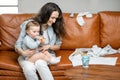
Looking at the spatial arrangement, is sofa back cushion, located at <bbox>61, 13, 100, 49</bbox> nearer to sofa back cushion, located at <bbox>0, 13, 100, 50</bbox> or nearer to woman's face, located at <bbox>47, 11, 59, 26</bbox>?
sofa back cushion, located at <bbox>0, 13, 100, 50</bbox>

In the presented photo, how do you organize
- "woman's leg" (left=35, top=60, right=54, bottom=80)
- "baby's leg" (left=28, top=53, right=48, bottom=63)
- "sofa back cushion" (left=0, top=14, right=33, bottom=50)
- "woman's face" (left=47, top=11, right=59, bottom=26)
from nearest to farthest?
"woman's leg" (left=35, top=60, right=54, bottom=80), "baby's leg" (left=28, top=53, right=48, bottom=63), "woman's face" (left=47, top=11, right=59, bottom=26), "sofa back cushion" (left=0, top=14, right=33, bottom=50)

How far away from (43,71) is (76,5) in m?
1.34

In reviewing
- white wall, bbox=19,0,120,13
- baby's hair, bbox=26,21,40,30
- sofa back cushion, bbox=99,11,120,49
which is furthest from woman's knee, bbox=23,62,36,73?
white wall, bbox=19,0,120,13

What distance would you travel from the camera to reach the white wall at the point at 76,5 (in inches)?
138

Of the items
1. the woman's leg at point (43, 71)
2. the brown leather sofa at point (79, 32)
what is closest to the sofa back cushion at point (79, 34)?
the brown leather sofa at point (79, 32)

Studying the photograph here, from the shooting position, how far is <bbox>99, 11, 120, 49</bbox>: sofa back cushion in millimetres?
3176

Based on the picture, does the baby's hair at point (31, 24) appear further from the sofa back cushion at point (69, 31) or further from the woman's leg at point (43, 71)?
the sofa back cushion at point (69, 31)

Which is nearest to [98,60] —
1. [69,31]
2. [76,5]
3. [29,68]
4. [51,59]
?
[51,59]

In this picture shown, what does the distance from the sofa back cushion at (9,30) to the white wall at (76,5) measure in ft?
1.34

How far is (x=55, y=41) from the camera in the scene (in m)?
2.93

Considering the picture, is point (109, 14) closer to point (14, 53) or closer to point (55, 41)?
point (55, 41)

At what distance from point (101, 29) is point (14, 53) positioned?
3.56ft

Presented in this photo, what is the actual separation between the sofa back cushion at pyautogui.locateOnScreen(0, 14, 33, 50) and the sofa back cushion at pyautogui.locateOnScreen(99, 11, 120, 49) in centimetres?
97

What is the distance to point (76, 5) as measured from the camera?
3543 mm
